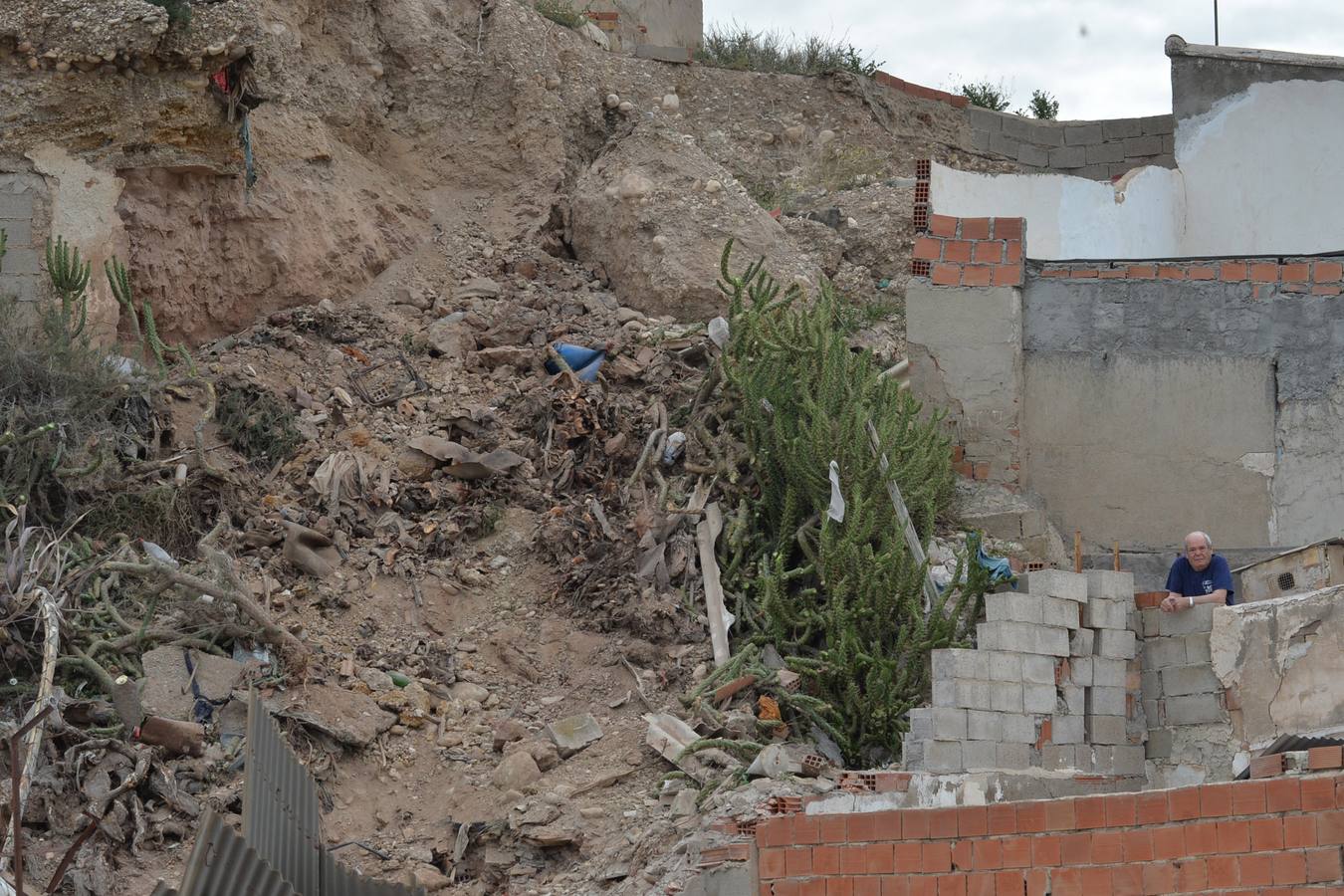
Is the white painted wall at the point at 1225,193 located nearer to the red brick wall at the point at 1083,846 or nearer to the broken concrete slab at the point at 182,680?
the broken concrete slab at the point at 182,680

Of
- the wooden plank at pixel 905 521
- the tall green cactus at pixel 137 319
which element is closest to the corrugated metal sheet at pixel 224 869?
the wooden plank at pixel 905 521

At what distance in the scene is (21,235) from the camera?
11.8 metres

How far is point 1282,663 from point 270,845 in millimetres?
4351

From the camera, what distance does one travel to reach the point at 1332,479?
1214 cm

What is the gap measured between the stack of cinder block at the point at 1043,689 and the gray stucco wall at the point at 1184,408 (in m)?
2.95

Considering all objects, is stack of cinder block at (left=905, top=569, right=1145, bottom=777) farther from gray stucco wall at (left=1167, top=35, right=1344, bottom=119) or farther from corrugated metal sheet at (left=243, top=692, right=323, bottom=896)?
gray stucco wall at (left=1167, top=35, right=1344, bottom=119)

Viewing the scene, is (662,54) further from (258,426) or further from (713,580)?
(713,580)

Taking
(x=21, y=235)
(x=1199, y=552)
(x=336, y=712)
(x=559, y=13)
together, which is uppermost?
(x=559, y=13)

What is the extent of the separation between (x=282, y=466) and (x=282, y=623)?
1494 millimetres

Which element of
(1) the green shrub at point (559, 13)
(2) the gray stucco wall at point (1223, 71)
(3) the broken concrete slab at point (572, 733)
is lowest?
(3) the broken concrete slab at point (572, 733)

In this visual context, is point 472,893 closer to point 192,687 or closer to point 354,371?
point 192,687

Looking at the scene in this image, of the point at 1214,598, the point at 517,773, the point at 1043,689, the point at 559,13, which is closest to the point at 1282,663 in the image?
the point at 1214,598

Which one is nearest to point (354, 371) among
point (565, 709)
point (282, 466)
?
point (282, 466)

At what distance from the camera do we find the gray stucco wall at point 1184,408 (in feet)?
39.8
